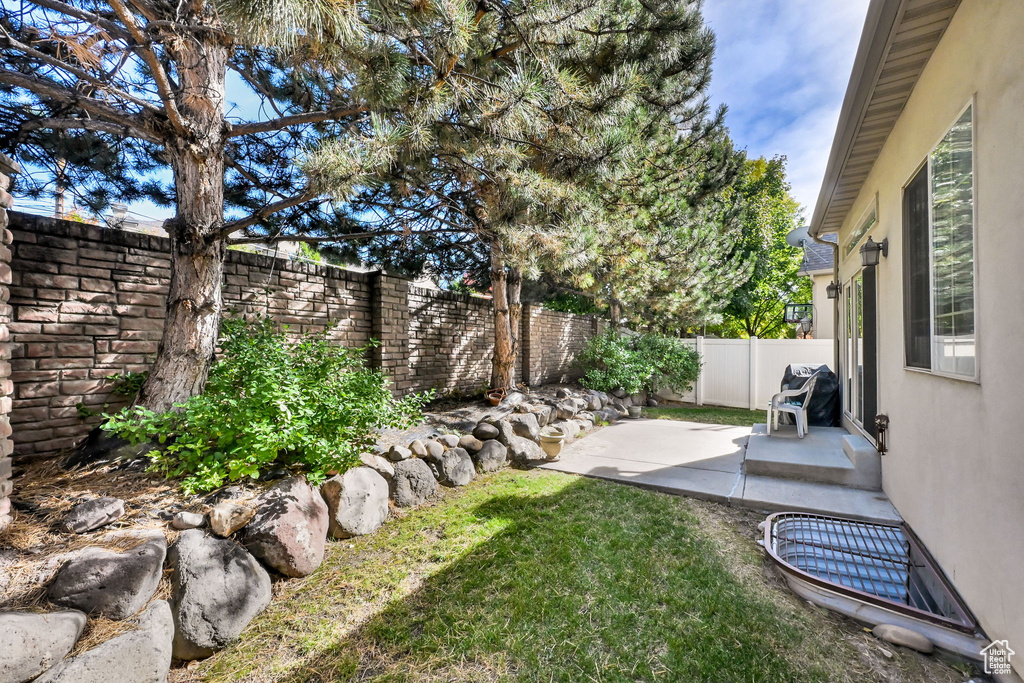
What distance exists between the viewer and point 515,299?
23.1 ft

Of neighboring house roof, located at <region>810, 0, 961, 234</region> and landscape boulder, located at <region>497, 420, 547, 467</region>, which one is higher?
neighboring house roof, located at <region>810, 0, 961, 234</region>

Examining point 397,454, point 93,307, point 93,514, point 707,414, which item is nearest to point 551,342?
point 707,414

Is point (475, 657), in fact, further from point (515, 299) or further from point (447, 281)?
point (447, 281)

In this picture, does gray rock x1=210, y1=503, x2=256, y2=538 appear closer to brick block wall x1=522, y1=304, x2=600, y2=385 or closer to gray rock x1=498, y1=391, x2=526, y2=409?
gray rock x1=498, y1=391, x2=526, y2=409

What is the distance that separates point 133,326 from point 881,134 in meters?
6.95

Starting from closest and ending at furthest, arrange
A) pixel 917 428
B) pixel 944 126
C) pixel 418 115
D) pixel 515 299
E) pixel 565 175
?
pixel 944 126 → pixel 917 428 → pixel 418 115 → pixel 565 175 → pixel 515 299

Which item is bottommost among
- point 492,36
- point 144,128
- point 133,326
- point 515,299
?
point 133,326

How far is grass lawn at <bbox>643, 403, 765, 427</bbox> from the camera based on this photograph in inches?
295

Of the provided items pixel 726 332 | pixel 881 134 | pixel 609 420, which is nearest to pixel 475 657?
pixel 881 134

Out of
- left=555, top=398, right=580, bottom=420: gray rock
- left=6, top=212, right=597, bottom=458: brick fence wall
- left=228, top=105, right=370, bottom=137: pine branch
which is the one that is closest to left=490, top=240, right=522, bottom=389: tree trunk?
left=555, top=398, right=580, bottom=420: gray rock

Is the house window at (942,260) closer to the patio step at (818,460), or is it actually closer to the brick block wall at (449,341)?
the patio step at (818,460)

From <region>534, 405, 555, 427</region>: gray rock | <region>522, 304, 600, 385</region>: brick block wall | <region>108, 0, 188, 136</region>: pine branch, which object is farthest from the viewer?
<region>522, 304, 600, 385</region>: brick block wall

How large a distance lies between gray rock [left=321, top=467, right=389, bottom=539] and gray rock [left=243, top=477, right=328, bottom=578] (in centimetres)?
18

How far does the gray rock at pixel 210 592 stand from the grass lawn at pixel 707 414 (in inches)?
281
